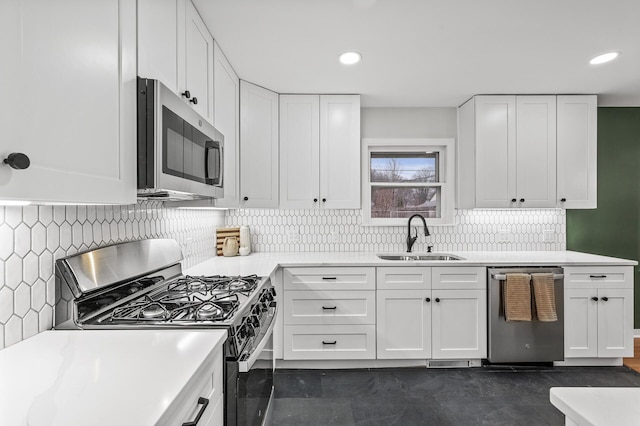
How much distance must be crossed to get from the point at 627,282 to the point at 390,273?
6.54 feet

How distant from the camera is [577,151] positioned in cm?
321

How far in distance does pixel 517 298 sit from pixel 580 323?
25.0 inches

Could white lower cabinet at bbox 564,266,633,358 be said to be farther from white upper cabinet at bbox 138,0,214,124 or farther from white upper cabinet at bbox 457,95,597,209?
white upper cabinet at bbox 138,0,214,124

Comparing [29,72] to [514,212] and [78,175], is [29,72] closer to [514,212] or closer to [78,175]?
[78,175]

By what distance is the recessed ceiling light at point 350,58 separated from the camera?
2.40 meters

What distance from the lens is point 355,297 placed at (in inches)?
113

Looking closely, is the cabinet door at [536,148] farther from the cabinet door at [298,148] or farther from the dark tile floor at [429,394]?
the cabinet door at [298,148]

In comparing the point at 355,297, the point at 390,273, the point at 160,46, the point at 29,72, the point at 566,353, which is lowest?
the point at 566,353

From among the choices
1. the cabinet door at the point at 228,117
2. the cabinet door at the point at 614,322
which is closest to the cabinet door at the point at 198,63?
the cabinet door at the point at 228,117

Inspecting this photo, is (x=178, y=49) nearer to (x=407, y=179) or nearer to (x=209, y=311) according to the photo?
(x=209, y=311)

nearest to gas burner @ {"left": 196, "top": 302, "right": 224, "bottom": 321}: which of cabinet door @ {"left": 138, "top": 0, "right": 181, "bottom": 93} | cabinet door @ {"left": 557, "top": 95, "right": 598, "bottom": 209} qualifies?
cabinet door @ {"left": 138, "top": 0, "right": 181, "bottom": 93}

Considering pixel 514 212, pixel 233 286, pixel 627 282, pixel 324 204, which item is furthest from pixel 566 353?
pixel 233 286

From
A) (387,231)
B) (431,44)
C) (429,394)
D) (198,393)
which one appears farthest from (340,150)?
(198,393)

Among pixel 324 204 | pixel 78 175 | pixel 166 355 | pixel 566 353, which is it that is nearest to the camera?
pixel 78 175
